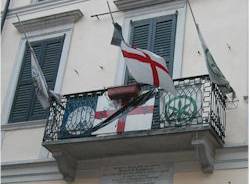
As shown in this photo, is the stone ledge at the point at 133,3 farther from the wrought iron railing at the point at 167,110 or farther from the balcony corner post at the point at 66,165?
the balcony corner post at the point at 66,165

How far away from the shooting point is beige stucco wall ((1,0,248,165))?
1070cm

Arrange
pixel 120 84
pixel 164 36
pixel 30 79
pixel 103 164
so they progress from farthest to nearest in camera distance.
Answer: pixel 30 79, pixel 164 36, pixel 120 84, pixel 103 164

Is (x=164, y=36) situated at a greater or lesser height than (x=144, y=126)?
greater

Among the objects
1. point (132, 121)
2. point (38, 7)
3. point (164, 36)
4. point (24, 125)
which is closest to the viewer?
point (132, 121)

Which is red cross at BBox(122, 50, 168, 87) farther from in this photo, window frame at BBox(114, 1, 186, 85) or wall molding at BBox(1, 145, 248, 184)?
wall molding at BBox(1, 145, 248, 184)

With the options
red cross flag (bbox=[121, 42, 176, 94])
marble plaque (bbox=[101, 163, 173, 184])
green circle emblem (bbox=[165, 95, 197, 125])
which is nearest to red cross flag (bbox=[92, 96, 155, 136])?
green circle emblem (bbox=[165, 95, 197, 125])

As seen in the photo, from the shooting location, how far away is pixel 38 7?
14023 millimetres

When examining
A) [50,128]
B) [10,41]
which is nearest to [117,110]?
[50,128]

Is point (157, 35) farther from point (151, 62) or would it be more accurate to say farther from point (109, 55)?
point (151, 62)

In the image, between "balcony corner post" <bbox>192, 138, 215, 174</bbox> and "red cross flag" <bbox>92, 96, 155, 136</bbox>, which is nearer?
"balcony corner post" <bbox>192, 138, 215, 174</bbox>

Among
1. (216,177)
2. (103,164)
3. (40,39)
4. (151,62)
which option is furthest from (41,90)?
(216,177)

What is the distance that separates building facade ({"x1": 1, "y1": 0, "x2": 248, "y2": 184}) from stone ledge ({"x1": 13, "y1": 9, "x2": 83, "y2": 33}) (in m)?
0.02

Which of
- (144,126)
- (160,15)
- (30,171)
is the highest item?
(160,15)

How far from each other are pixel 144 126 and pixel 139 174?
0.86m
